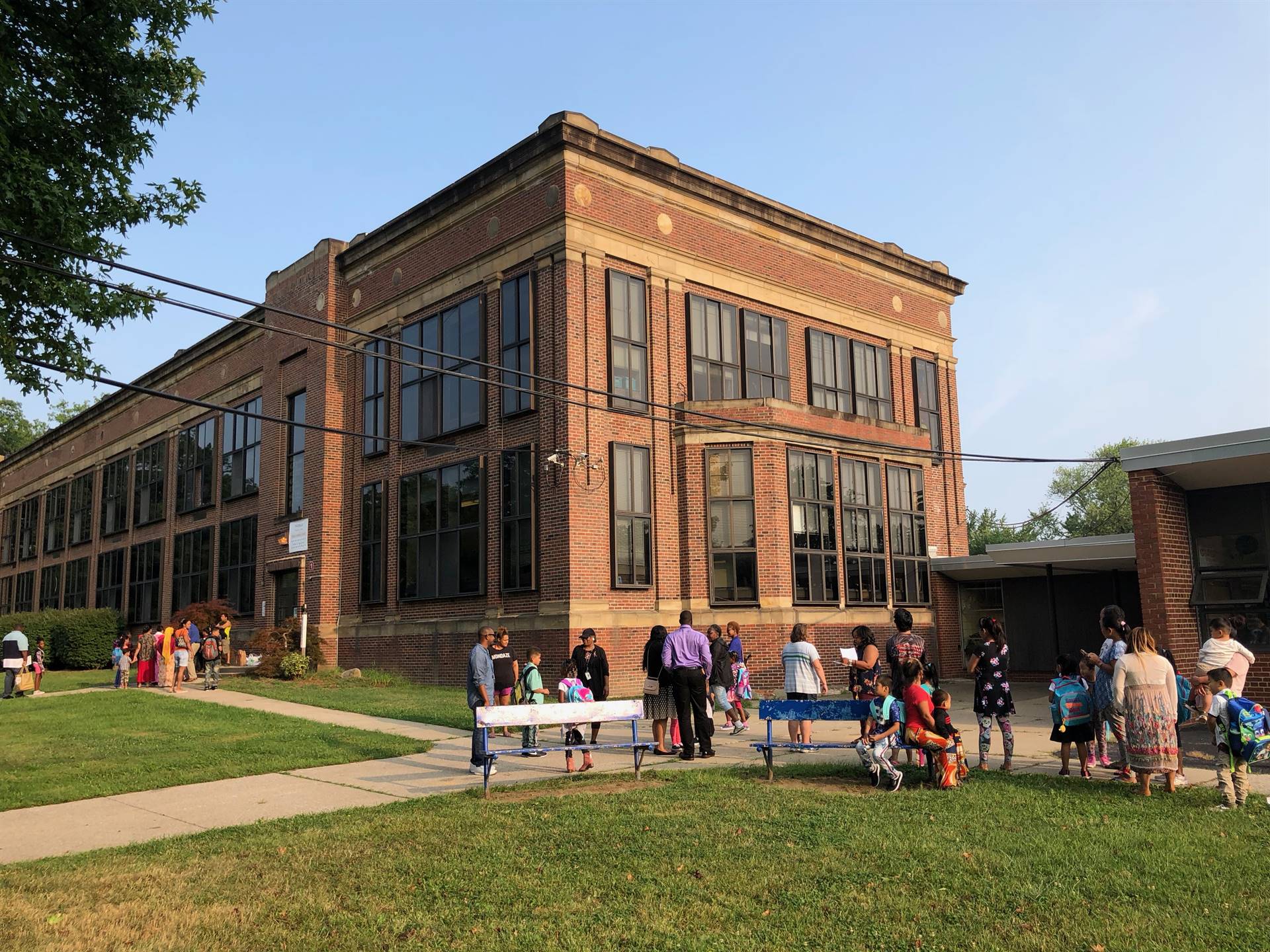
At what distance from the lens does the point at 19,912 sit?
680 centimetres

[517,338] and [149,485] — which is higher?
[517,338]

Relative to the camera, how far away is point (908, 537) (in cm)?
2789

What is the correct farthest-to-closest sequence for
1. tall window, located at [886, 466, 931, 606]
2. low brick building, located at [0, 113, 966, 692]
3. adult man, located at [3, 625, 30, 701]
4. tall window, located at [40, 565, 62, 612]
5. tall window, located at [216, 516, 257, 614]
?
tall window, located at [40, 565, 62, 612]
tall window, located at [216, 516, 257, 614]
tall window, located at [886, 466, 931, 606]
adult man, located at [3, 625, 30, 701]
low brick building, located at [0, 113, 966, 692]

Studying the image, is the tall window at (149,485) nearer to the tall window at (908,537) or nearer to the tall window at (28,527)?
the tall window at (28,527)

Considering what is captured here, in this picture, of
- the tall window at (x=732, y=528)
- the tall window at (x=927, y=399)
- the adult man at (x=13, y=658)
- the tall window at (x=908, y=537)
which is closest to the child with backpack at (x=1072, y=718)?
the tall window at (x=732, y=528)

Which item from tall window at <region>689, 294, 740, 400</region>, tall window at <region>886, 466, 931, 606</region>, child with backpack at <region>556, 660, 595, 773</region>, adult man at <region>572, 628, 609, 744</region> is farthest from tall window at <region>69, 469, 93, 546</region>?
child with backpack at <region>556, 660, 595, 773</region>

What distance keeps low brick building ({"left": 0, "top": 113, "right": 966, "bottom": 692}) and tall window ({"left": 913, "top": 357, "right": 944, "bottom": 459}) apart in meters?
0.10

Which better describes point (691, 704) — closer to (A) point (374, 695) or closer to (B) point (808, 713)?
(B) point (808, 713)

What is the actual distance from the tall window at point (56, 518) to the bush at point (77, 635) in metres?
14.7

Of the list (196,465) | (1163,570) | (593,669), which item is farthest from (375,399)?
(1163,570)

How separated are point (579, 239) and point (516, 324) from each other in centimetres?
254

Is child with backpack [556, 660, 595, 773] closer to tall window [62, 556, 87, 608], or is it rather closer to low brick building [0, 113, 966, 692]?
low brick building [0, 113, 966, 692]

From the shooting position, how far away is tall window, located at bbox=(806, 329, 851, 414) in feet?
91.0

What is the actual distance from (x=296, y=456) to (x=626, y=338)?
12919 millimetres
